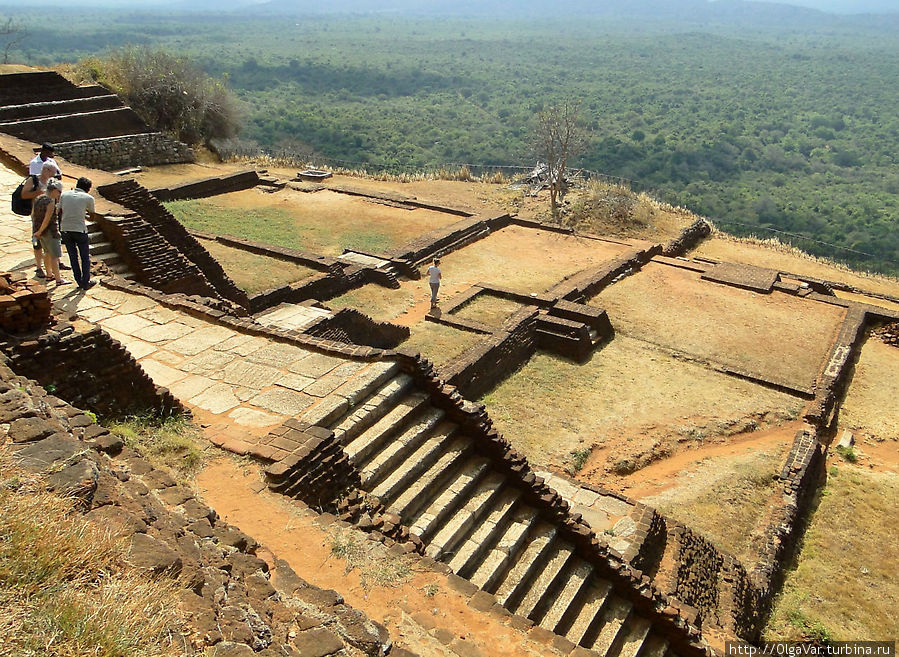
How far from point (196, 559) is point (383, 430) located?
10.0 feet

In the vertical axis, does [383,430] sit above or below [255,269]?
above

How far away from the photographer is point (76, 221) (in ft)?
24.9

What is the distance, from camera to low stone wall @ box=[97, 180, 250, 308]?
10898 millimetres

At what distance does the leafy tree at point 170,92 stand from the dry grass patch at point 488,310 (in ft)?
54.9

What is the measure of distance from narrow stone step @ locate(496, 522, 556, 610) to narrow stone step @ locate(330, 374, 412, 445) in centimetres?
193

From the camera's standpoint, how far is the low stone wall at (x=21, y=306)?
5570 millimetres

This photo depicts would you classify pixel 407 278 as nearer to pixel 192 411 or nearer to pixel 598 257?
pixel 598 257

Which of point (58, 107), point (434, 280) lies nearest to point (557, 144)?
point (434, 280)

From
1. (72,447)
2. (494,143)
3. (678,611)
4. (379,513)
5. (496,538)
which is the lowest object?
(494,143)

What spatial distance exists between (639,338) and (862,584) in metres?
6.52

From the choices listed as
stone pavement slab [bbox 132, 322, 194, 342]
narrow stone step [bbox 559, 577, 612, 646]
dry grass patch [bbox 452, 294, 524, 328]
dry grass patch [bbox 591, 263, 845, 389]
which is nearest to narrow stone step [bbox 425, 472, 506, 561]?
narrow stone step [bbox 559, 577, 612, 646]

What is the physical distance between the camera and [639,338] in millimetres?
13500

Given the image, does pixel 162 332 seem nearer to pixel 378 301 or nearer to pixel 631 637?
pixel 631 637

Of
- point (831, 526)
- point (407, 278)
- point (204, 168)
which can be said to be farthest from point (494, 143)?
point (831, 526)
